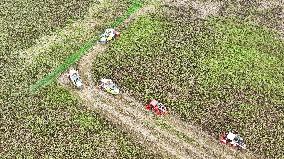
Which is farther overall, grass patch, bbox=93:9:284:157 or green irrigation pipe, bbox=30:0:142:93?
green irrigation pipe, bbox=30:0:142:93

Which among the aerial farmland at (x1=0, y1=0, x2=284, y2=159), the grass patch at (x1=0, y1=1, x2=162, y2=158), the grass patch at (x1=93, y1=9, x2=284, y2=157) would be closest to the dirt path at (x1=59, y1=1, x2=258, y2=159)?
the aerial farmland at (x1=0, y1=0, x2=284, y2=159)

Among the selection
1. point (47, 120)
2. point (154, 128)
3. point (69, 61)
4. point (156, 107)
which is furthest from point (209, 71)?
point (47, 120)

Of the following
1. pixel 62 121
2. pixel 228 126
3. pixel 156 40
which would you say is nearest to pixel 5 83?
pixel 62 121

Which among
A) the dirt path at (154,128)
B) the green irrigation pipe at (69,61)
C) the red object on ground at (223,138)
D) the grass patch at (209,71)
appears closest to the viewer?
the dirt path at (154,128)

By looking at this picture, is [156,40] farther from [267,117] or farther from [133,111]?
[267,117]

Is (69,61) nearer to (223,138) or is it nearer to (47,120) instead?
(47,120)

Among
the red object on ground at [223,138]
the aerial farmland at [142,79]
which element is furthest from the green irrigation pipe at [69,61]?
the red object on ground at [223,138]

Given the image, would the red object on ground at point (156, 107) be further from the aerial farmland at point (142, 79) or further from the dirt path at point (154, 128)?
the dirt path at point (154, 128)

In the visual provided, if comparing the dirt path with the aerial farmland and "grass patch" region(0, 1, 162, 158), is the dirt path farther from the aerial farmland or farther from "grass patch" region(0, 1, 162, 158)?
"grass patch" region(0, 1, 162, 158)
